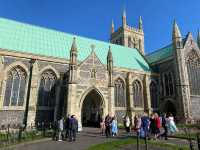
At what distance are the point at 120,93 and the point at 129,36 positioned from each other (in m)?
28.1

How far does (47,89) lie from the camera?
28812mm

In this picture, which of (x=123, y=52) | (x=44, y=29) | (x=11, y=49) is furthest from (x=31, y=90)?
(x=123, y=52)

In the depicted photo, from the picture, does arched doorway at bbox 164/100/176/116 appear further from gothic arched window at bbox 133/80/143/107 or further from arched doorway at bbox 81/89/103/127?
arched doorway at bbox 81/89/103/127

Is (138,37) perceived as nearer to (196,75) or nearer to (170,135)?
(196,75)

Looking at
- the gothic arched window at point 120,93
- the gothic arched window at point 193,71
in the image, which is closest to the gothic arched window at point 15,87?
the gothic arched window at point 120,93

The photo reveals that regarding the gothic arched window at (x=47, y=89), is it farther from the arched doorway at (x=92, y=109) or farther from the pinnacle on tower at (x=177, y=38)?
the pinnacle on tower at (x=177, y=38)

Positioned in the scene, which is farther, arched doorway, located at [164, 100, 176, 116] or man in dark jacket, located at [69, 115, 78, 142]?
arched doorway, located at [164, 100, 176, 116]

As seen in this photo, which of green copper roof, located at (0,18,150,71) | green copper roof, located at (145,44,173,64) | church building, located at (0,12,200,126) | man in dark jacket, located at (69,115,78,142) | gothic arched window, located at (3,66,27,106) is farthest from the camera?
green copper roof, located at (145,44,173,64)

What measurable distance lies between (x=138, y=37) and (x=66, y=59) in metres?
34.4

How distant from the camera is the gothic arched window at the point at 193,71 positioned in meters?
35.4

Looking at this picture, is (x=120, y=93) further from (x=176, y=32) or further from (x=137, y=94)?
(x=176, y=32)

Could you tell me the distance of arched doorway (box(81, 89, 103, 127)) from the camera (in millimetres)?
26781

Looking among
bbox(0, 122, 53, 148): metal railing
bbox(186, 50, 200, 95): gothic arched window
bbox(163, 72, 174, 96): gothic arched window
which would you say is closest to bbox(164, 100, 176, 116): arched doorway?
bbox(163, 72, 174, 96): gothic arched window

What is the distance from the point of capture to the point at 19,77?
89.4 feet
